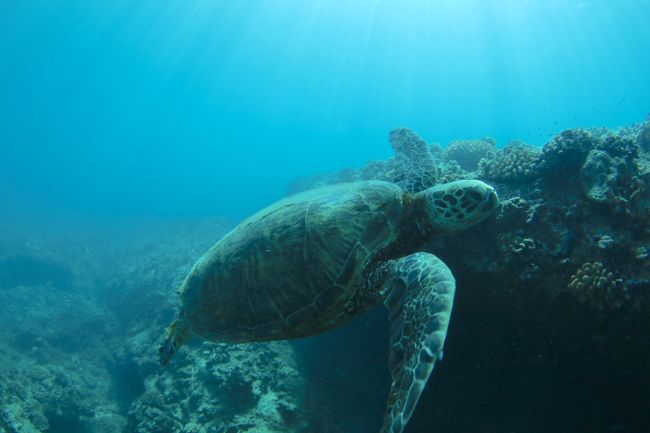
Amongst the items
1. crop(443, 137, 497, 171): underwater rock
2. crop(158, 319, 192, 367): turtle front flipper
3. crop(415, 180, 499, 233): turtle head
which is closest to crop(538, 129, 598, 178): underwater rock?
crop(415, 180, 499, 233): turtle head

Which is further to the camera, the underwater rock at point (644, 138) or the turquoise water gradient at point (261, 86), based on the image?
the turquoise water gradient at point (261, 86)

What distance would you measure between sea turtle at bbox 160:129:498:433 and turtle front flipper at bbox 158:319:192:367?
0.23 feet

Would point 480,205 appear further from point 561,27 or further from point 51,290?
point 561,27

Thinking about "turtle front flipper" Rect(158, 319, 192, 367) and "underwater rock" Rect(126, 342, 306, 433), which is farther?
"underwater rock" Rect(126, 342, 306, 433)

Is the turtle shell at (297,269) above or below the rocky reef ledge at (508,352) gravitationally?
above

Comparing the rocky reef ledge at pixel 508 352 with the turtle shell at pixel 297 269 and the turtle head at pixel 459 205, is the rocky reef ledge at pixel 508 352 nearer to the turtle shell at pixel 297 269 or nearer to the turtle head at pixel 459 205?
the turtle head at pixel 459 205

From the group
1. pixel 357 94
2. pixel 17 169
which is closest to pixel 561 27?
pixel 357 94

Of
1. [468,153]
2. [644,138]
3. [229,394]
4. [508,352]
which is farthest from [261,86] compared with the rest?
[508,352]

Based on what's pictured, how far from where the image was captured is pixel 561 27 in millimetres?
54031

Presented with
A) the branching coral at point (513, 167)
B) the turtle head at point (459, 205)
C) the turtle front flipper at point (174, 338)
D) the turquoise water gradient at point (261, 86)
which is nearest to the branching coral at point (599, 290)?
the turtle head at point (459, 205)

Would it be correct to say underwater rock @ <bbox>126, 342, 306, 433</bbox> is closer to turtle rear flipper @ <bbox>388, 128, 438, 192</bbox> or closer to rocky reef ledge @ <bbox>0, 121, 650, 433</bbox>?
rocky reef ledge @ <bbox>0, 121, 650, 433</bbox>

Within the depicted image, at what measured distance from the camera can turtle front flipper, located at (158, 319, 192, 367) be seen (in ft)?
12.5

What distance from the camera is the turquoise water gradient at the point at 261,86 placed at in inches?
2071

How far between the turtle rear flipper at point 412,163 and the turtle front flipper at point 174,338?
3.20 m
